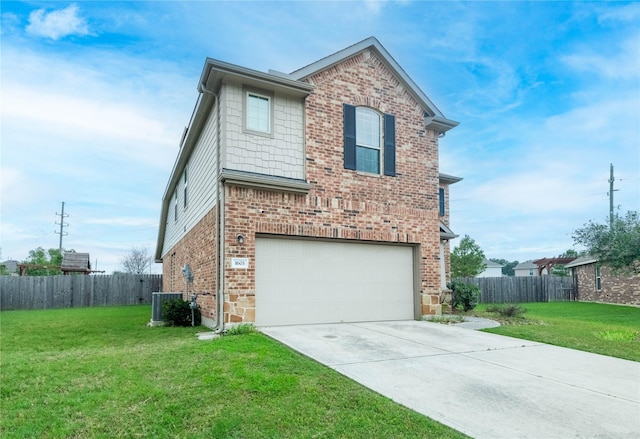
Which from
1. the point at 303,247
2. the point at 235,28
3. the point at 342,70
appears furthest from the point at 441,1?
the point at 303,247

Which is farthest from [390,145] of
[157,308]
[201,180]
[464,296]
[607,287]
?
[607,287]

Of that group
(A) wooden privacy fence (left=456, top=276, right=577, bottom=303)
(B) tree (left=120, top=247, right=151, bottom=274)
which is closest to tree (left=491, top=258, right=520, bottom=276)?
(A) wooden privacy fence (left=456, top=276, right=577, bottom=303)

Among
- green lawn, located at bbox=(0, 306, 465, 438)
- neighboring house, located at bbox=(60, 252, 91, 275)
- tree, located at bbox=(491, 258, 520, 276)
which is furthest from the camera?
tree, located at bbox=(491, 258, 520, 276)

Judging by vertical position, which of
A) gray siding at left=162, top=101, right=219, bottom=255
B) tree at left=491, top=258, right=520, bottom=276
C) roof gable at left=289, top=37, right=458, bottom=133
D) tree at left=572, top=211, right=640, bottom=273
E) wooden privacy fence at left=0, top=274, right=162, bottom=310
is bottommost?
tree at left=491, top=258, right=520, bottom=276

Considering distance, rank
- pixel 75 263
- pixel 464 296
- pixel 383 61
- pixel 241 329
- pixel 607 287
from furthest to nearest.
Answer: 1. pixel 75 263
2. pixel 607 287
3. pixel 464 296
4. pixel 383 61
5. pixel 241 329

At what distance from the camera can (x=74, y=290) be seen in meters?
21.3

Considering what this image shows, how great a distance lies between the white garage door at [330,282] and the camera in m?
9.62

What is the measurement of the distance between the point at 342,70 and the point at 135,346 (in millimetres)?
8193

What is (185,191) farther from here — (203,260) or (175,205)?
(203,260)

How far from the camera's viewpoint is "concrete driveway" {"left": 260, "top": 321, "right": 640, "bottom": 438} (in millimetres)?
3742

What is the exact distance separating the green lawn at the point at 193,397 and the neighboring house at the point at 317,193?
2.67 m

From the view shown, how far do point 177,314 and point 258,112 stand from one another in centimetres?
561

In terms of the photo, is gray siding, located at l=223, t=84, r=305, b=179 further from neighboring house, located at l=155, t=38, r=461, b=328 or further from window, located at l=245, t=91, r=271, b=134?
window, located at l=245, t=91, r=271, b=134

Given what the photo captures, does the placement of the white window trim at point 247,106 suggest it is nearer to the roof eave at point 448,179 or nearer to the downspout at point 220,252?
the downspout at point 220,252
